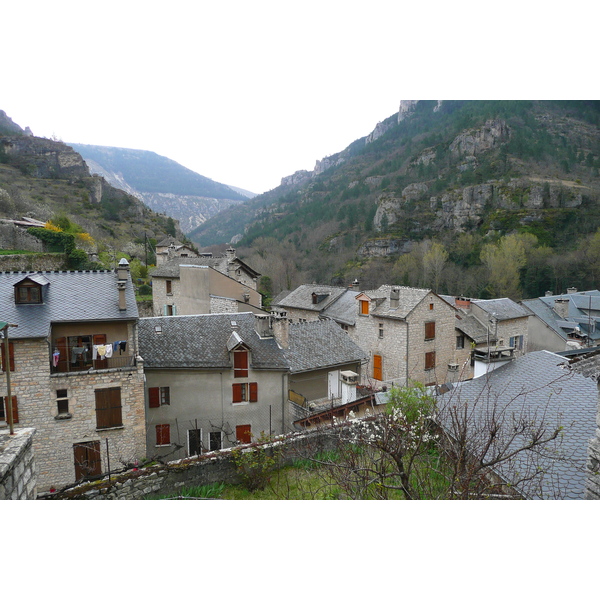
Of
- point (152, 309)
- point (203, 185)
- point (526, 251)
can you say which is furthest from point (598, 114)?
point (203, 185)

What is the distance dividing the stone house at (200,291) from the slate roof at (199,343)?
15.8ft

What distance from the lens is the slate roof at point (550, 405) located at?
455 cm

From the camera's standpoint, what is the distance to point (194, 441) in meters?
12.0

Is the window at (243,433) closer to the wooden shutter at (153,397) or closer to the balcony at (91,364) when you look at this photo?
the wooden shutter at (153,397)

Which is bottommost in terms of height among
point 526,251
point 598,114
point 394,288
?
point 394,288

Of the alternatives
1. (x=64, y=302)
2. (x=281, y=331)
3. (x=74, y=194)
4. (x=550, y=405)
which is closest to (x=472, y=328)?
(x=281, y=331)

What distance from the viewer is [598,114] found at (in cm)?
3444

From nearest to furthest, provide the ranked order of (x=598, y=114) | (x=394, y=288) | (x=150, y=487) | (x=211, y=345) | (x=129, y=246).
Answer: (x=150, y=487) → (x=211, y=345) → (x=394, y=288) → (x=598, y=114) → (x=129, y=246)

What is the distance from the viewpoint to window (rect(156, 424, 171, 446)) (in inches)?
466

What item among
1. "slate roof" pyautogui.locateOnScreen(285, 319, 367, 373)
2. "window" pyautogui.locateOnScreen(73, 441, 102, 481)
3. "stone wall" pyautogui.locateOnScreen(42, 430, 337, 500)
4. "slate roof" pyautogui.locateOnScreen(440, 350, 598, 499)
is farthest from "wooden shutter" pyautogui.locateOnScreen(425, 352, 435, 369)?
"window" pyautogui.locateOnScreen(73, 441, 102, 481)

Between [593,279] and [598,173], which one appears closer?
[593,279]

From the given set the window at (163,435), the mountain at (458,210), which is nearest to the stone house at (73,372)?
the window at (163,435)

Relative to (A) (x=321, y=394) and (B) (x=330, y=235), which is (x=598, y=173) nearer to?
(B) (x=330, y=235)

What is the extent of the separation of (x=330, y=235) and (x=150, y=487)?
5322cm
